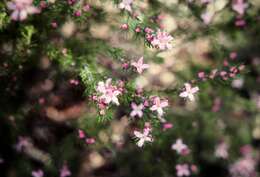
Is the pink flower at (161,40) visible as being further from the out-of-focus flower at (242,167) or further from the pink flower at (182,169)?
the out-of-focus flower at (242,167)

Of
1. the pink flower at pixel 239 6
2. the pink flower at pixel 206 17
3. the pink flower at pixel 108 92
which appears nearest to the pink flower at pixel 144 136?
the pink flower at pixel 108 92

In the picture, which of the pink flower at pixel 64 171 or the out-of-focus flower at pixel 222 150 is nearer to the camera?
the pink flower at pixel 64 171

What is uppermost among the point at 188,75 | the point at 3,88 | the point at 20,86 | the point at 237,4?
the point at 237,4

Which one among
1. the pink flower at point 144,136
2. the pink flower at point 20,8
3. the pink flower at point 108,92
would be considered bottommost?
the pink flower at point 144,136

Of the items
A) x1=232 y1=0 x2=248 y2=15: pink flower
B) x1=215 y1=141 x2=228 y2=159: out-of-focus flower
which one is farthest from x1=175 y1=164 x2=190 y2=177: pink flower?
x1=232 y1=0 x2=248 y2=15: pink flower

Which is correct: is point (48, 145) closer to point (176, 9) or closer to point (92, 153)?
point (92, 153)


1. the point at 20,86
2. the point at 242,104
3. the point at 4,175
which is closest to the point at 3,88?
the point at 20,86
